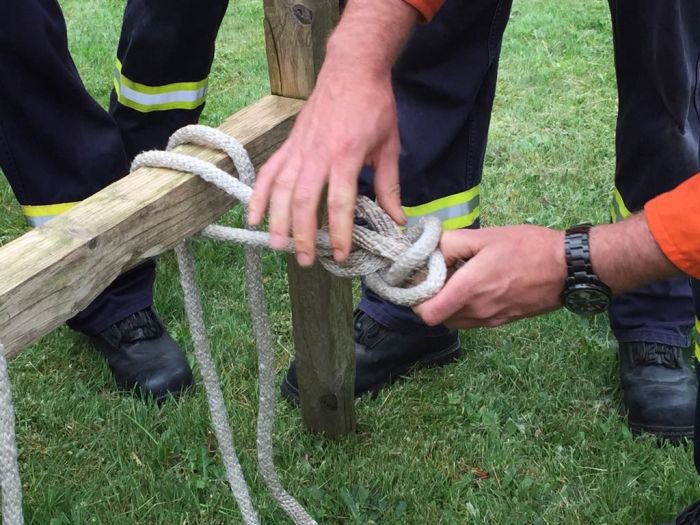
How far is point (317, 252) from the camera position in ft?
3.74

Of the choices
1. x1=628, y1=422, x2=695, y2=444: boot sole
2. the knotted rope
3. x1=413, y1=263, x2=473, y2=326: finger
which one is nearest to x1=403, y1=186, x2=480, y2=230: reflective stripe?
x1=628, y1=422, x2=695, y2=444: boot sole

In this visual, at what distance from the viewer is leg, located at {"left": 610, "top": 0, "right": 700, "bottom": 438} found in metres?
1.69

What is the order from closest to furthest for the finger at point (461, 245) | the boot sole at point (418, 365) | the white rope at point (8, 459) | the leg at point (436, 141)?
the white rope at point (8, 459), the finger at point (461, 245), the leg at point (436, 141), the boot sole at point (418, 365)

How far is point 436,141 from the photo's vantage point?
1931 millimetres

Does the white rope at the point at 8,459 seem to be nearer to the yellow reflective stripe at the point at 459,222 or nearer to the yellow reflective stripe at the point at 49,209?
the yellow reflective stripe at the point at 49,209

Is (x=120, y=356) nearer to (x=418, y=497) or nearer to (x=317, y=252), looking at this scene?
(x=418, y=497)

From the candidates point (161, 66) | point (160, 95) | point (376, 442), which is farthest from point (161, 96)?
point (376, 442)

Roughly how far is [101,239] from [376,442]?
103cm

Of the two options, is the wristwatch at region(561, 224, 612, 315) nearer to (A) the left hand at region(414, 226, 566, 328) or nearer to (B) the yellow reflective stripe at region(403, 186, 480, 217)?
(A) the left hand at region(414, 226, 566, 328)

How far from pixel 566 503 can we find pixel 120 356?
3.60 feet

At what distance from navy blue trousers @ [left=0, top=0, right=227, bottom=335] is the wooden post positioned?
0.59 meters

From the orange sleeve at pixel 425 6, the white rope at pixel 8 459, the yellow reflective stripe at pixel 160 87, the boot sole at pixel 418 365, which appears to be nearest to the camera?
the white rope at pixel 8 459

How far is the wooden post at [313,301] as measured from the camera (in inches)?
53.6

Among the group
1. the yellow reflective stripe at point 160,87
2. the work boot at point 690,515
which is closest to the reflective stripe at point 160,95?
the yellow reflective stripe at point 160,87
